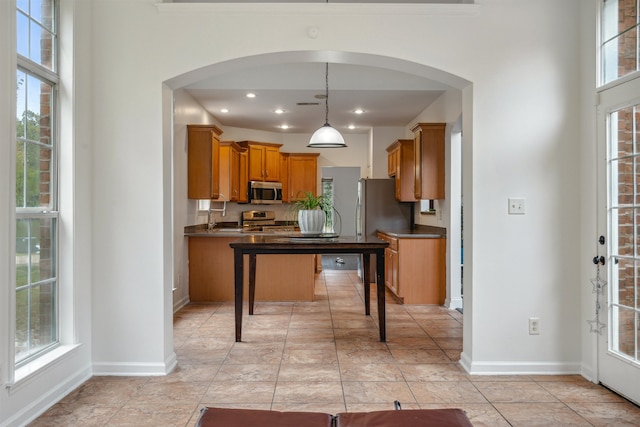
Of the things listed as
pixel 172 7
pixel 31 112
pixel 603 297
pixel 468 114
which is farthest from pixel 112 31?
pixel 603 297

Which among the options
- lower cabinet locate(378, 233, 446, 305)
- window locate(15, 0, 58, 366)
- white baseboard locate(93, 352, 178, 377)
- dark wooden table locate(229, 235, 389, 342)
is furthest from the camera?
lower cabinet locate(378, 233, 446, 305)

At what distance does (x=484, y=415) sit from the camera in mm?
2611

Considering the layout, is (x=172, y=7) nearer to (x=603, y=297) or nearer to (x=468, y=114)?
(x=468, y=114)

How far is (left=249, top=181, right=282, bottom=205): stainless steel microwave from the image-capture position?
8.13 m

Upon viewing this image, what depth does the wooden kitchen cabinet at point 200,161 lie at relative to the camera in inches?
235

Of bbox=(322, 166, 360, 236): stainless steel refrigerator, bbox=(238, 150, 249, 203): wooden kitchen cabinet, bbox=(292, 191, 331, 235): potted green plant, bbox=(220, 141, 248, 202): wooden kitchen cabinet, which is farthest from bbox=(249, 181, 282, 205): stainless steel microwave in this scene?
bbox=(292, 191, 331, 235): potted green plant

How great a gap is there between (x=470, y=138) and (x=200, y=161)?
146 inches

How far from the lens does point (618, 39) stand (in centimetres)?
294

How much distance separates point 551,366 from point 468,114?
1832 millimetres

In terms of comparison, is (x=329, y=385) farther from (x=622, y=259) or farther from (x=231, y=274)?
(x=231, y=274)

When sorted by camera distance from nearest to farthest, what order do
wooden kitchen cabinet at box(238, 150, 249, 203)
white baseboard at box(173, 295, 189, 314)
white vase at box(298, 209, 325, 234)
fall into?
white vase at box(298, 209, 325, 234), white baseboard at box(173, 295, 189, 314), wooden kitchen cabinet at box(238, 150, 249, 203)

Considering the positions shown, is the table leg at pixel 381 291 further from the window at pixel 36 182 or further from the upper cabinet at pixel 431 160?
the window at pixel 36 182

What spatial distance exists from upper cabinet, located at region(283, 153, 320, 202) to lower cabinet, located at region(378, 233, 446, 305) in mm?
3467

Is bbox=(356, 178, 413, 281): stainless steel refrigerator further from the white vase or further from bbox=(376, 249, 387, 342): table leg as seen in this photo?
bbox=(376, 249, 387, 342): table leg
